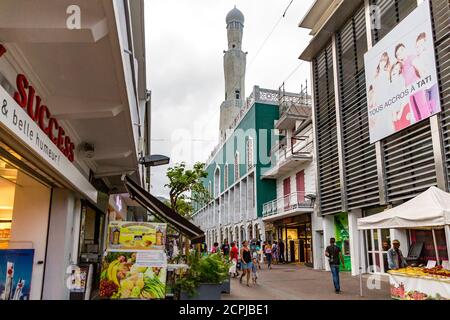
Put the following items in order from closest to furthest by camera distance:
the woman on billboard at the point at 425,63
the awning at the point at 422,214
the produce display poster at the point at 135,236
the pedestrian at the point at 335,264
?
1. the produce display poster at the point at 135,236
2. the awning at the point at 422,214
3. the pedestrian at the point at 335,264
4. the woman on billboard at the point at 425,63

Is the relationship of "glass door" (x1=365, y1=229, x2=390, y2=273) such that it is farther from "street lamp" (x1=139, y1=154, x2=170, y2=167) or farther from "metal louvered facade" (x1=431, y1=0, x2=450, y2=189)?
"street lamp" (x1=139, y1=154, x2=170, y2=167)

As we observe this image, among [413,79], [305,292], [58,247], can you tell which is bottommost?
[305,292]

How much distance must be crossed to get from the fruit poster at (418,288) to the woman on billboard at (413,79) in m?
5.49

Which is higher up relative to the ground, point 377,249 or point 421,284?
point 377,249

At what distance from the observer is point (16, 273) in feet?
19.7

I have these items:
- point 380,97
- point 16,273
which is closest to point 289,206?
point 380,97

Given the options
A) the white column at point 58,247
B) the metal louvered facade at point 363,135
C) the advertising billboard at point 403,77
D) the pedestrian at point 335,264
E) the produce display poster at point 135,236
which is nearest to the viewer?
the produce display poster at point 135,236

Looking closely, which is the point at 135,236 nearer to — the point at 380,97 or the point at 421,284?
the point at 421,284

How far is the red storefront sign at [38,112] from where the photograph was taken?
3.81 metres

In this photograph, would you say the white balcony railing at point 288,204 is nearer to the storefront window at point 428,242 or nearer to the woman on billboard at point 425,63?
the storefront window at point 428,242

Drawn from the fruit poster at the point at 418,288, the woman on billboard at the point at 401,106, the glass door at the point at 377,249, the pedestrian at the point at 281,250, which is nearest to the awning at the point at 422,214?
the fruit poster at the point at 418,288

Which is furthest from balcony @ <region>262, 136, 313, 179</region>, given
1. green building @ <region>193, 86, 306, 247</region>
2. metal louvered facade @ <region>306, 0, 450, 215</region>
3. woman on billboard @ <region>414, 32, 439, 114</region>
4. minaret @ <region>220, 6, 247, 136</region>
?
minaret @ <region>220, 6, 247, 136</region>

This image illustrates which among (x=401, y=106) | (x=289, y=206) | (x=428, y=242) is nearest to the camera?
(x=428, y=242)

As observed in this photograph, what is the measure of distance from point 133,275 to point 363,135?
11.8 metres
